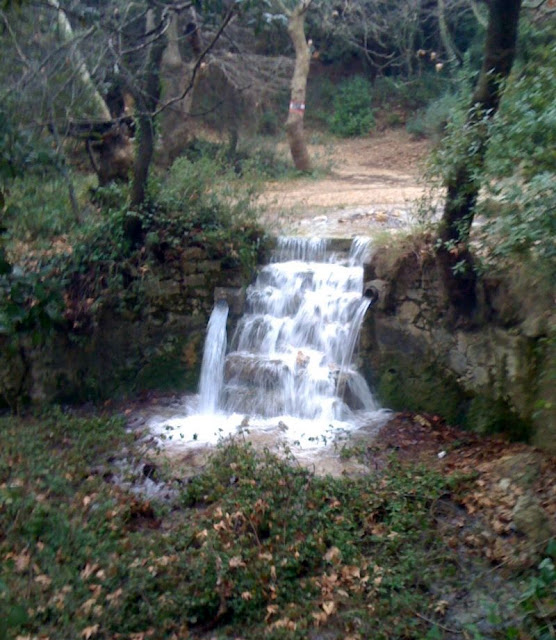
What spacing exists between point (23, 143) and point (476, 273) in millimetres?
4883

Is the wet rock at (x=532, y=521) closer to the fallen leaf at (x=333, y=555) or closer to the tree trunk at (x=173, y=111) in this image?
the fallen leaf at (x=333, y=555)

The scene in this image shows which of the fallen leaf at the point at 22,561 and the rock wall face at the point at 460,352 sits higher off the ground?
the rock wall face at the point at 460,352

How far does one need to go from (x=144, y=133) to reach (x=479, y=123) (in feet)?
16.6

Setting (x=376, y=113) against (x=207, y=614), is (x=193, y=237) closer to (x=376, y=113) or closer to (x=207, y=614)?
(x=207, y=614)

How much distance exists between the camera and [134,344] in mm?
10617

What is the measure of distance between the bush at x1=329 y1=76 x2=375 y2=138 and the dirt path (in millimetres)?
501

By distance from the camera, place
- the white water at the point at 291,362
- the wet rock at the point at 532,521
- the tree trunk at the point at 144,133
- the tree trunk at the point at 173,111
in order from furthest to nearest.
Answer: the tree trunk at the point at 173,111 < the tree trunk at the point at 144,133 < the white water at the point at 291,362 < the wet rock at the point at 532,521

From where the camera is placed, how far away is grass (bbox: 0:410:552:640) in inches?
215

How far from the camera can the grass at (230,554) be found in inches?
215

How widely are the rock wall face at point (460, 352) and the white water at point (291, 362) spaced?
36 centimetres

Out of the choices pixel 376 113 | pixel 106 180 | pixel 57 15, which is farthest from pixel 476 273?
pixel 376 113

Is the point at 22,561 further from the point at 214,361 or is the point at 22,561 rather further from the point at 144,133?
the point at 144,133

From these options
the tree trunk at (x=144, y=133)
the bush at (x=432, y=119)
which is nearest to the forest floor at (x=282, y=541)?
the tree trunk at (x=144, y=133)

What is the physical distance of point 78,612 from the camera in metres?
5.54
